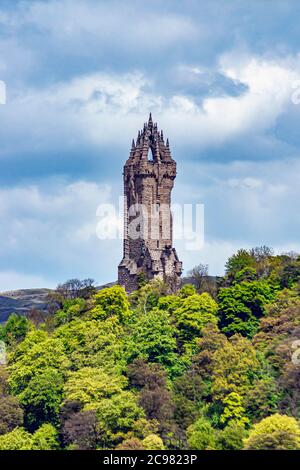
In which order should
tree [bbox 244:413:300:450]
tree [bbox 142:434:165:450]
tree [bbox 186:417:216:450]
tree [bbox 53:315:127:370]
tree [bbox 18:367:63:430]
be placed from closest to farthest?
tree [bbox 244:413:300:450] < tree [bbox 142:434:165:450] < tree [bbox 186:417:216:450] < tree [bbox 18:367:63:430] < tree [bbox 53:315:127:370]

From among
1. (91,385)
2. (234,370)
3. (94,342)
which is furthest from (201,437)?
(94,342)

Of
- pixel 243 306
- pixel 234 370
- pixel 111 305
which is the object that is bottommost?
pixel 234 370

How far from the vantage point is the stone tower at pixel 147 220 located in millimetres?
121188

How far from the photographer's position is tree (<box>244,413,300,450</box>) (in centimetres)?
7644

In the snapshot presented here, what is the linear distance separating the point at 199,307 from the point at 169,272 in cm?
1867

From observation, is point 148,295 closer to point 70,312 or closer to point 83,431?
point 70,312

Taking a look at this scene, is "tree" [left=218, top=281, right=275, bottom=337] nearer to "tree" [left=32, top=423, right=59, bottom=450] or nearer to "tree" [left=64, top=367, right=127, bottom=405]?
"tree" [left=64, top=367, right=127, bottom=405]

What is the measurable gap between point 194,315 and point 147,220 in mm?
21841

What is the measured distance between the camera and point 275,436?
76.6 metres

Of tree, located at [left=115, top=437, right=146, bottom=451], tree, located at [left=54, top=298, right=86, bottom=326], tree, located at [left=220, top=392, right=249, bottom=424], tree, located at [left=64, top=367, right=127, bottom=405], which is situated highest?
tree, located at [left=54, top=298, right=86, bottom=326]

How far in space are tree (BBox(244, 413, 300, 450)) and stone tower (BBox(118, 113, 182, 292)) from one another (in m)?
42.7

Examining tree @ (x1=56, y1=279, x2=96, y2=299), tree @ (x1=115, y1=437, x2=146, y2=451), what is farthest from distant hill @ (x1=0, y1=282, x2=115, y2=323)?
tree @ (x1=115, y1=437, x2=146, y2=451)
